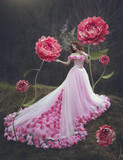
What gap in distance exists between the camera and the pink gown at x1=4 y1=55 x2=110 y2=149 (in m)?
3.30

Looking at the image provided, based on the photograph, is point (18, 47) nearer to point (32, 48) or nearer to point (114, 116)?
point (32, 48)

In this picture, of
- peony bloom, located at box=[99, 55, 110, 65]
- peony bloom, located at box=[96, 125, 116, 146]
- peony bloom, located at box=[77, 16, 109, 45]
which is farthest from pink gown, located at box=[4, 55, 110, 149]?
peony bloom, located at box=[96, 125, 116, 146]

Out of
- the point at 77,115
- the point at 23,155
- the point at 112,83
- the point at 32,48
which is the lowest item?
the point at 23,155

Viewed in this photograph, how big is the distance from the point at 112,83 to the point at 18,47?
10.3 feet

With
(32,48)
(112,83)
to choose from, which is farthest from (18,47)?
(112,83)

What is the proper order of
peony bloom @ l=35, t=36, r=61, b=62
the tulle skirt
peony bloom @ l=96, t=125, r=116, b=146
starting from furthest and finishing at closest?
the tulle skirt
peony bloom @ l=35, t=36, r=61, b=62
peony bloom @ l=96, t=125, r=116, b=146

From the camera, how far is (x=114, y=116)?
3.88m

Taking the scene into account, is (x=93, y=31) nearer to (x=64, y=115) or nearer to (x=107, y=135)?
(x=107, y=135)

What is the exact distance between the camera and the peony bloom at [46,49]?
8.85 ft

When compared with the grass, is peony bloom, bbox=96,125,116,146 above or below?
above

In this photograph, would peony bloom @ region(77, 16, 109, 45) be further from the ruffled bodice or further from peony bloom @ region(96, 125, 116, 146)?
peony bloom @ region(96, 125, 116, 146)

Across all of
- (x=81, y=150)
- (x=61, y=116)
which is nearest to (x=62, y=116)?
(x=61, y=116)

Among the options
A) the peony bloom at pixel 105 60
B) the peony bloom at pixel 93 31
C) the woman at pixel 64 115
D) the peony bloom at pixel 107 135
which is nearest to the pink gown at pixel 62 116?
the woman at pixel 64 115

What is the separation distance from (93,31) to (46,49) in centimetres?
68
